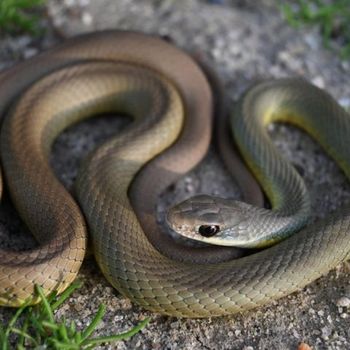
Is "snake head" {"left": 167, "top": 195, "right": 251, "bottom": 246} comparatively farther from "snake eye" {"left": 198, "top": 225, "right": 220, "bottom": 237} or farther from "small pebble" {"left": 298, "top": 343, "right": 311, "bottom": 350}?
"small pebble" {"left": 298, "top": 343, "right": 311, "bottom": 350}

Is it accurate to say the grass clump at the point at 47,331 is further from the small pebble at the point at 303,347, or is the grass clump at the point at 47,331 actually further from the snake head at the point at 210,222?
the small pebble at the point at 303,347

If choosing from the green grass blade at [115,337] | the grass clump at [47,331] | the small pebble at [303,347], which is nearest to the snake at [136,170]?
the grass clump at [47,331]

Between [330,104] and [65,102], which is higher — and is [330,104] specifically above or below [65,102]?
below

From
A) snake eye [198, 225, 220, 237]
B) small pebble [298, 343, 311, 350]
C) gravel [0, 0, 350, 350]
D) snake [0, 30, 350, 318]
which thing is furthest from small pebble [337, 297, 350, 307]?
snake eye [198, 225, 220, 237]

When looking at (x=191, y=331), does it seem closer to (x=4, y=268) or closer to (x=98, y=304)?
(x=98, y=304)

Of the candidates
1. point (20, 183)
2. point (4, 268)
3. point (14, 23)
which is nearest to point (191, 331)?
point (4, 268)

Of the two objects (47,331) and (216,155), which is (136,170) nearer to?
(216,155)
